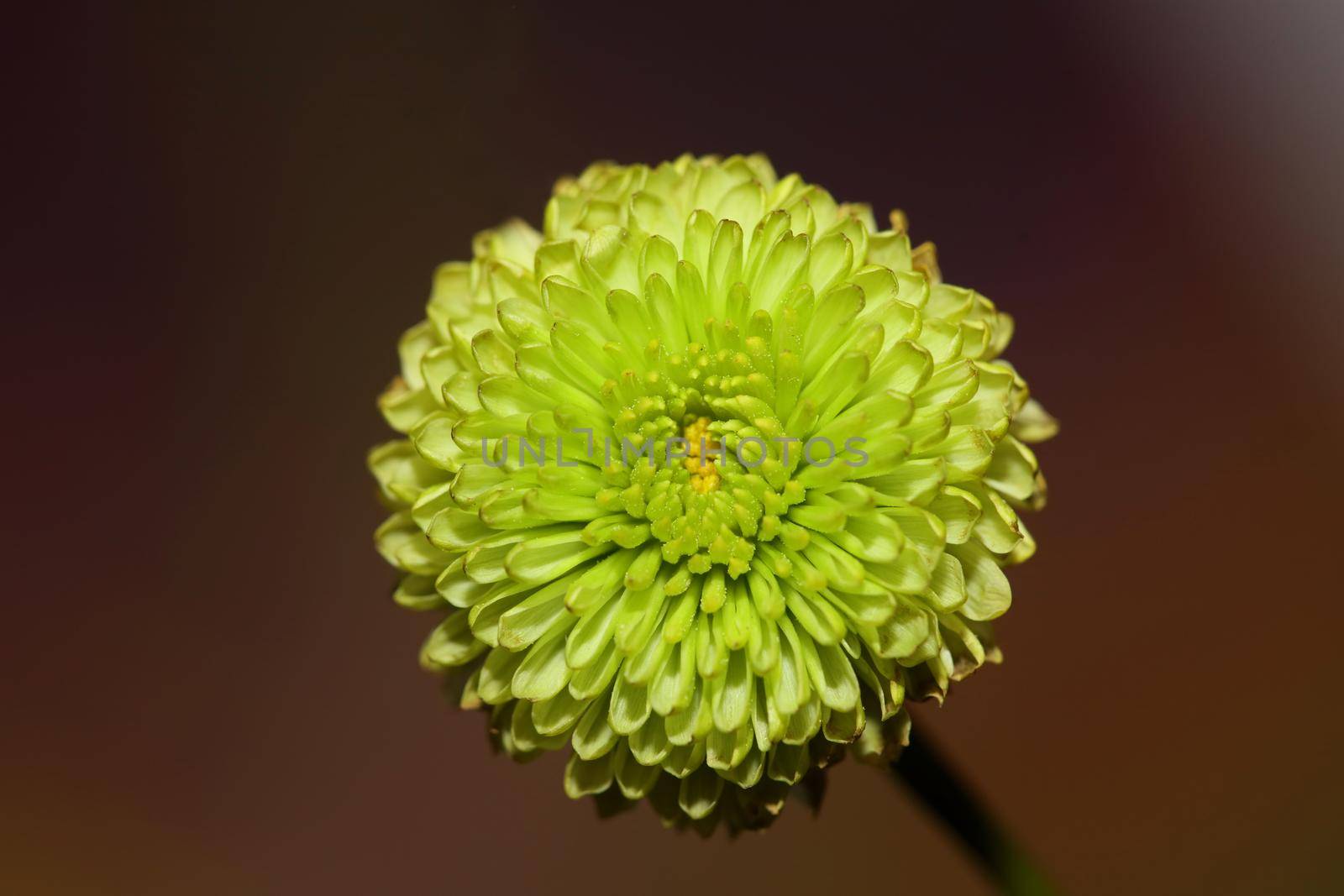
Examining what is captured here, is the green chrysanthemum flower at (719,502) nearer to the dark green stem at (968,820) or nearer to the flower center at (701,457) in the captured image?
the flower center at (701,457)

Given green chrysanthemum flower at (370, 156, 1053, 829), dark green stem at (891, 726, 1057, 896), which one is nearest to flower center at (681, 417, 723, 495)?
green chrysanthemum flower at (370, 156, 1053, 829)

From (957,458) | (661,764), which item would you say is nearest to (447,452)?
(661,764)

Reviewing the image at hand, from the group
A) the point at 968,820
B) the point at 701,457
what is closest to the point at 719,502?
the point at 701,457

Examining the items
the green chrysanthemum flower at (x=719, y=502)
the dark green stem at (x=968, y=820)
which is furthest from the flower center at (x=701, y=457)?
the dark green stem at (x=968, y=820)

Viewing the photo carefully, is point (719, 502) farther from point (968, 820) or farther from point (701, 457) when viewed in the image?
point (968, 820)

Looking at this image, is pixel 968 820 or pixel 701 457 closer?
pixel 701 457

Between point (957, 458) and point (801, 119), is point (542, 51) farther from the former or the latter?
point (957, 458)
